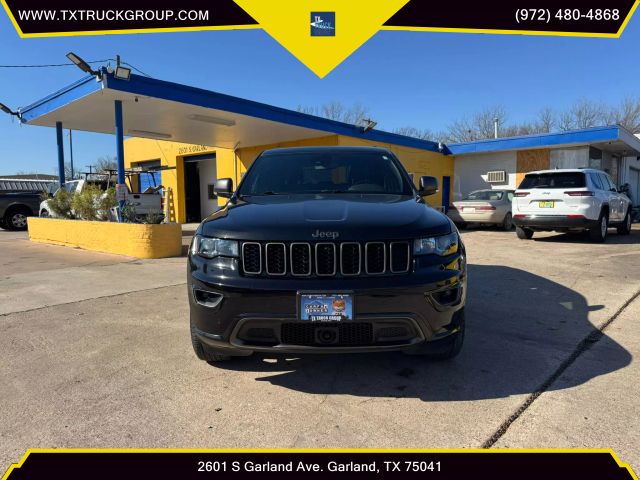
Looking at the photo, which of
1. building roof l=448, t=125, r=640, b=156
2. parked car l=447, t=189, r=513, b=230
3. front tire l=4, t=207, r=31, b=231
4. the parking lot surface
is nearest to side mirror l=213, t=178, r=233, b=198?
the parking lot surface

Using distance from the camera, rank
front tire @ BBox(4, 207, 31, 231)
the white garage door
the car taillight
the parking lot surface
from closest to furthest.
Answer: the parking lot surface < the car taillight < front tire @ BBox(4, 207, 31, 231) < the white garage door

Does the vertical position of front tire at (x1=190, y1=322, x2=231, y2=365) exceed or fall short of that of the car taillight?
it falls short

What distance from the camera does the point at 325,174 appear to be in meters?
3.92

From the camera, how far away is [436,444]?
7.17 feet

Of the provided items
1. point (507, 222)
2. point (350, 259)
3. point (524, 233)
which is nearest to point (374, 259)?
point (350, 259)

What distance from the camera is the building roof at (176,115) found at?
32.0 feet

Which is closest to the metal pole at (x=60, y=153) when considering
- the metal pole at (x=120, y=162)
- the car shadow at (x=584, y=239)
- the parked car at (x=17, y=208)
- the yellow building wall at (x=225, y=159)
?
the metal pole at (x=120, y=162)

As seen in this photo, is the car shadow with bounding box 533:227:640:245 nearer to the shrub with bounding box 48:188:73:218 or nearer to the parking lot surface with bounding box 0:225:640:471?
the parking lot surface with bounding box 0:225:640:471

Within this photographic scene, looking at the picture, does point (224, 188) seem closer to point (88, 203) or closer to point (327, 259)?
point (327, 259)

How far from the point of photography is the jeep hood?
2539 mm

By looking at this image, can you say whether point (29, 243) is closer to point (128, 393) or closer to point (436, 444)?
point (128, 393)

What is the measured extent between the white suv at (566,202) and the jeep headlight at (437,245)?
8.32 meters

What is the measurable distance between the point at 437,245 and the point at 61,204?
39.9 feet

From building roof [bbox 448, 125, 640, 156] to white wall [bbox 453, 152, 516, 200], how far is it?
2.33ft
